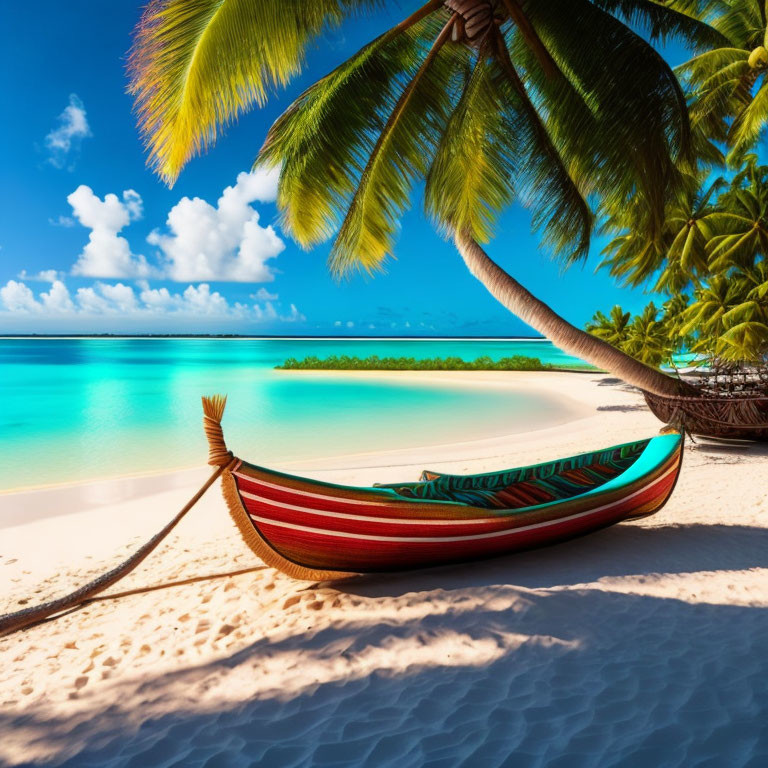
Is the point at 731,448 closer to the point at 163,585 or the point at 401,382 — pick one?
the point at 163,585

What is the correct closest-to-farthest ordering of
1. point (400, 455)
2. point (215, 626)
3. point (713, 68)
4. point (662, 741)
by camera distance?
point (662, 741) < point (215, 626) < point (400, 455) < point (713, 68)

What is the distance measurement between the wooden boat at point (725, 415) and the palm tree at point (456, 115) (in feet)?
6.60

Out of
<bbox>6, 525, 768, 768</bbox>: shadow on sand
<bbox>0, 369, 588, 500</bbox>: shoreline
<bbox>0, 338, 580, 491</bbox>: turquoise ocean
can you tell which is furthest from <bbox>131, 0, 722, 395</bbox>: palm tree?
<bbox>0, 338, 580, 491</bbox>: turquoise ocean

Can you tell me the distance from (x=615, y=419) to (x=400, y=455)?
18.3 ft

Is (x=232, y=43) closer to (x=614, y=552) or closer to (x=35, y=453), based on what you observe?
(x=614, y=552)

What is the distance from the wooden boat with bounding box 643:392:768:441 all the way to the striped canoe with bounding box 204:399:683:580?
3.81 metres

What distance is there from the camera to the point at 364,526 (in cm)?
297

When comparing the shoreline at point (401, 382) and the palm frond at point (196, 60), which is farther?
the shoreline at point (401, 382)

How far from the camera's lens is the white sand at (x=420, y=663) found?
186cm

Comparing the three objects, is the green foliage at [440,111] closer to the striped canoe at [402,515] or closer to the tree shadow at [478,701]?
the striped canoe at [402,515]

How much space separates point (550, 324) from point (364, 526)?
3.16 metres

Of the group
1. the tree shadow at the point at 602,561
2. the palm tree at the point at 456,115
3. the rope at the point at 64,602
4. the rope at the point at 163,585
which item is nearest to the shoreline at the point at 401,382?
the rope at the point at 163,585

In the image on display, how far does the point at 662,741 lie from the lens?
1791mm

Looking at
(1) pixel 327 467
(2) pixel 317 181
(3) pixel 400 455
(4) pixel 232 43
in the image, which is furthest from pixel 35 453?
(4) pixel 232 43
